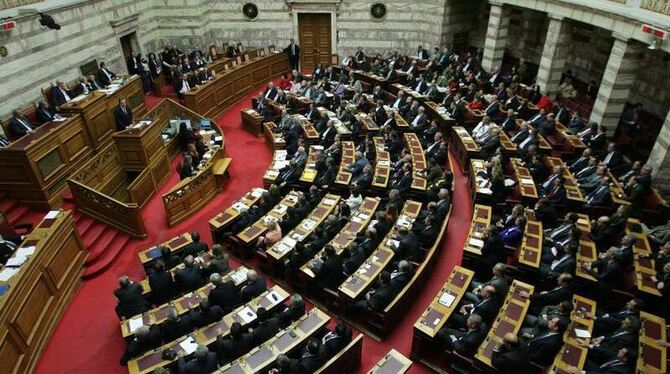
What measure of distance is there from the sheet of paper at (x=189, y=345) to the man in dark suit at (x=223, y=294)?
0.91 meters

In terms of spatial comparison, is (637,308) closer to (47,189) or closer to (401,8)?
(47,189)

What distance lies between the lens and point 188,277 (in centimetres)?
879

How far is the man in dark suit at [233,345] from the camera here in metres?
7.16

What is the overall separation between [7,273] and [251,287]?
4.53m

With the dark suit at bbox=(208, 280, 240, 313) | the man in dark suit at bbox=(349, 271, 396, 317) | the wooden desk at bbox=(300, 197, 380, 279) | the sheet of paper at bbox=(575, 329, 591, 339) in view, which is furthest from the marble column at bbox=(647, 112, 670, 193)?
the dark suit at bbox=(208, 280, 240, 313)

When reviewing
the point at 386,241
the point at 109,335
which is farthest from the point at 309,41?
the point at 109,335

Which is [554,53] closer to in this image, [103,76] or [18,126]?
[103,76]

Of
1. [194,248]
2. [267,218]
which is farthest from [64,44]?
[267,218]

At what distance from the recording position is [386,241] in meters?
9.75

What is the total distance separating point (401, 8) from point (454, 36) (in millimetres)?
3194

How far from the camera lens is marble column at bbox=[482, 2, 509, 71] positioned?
18328 mm

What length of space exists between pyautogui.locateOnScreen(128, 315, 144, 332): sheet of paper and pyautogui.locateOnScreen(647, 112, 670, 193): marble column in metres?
13.5

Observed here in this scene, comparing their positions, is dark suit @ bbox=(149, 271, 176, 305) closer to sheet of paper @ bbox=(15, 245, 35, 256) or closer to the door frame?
sheet of paper @ bbox=(15, 245, 35, 256)

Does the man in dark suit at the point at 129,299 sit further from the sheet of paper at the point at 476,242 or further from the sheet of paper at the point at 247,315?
the sheet of paper at the point at 476,242
